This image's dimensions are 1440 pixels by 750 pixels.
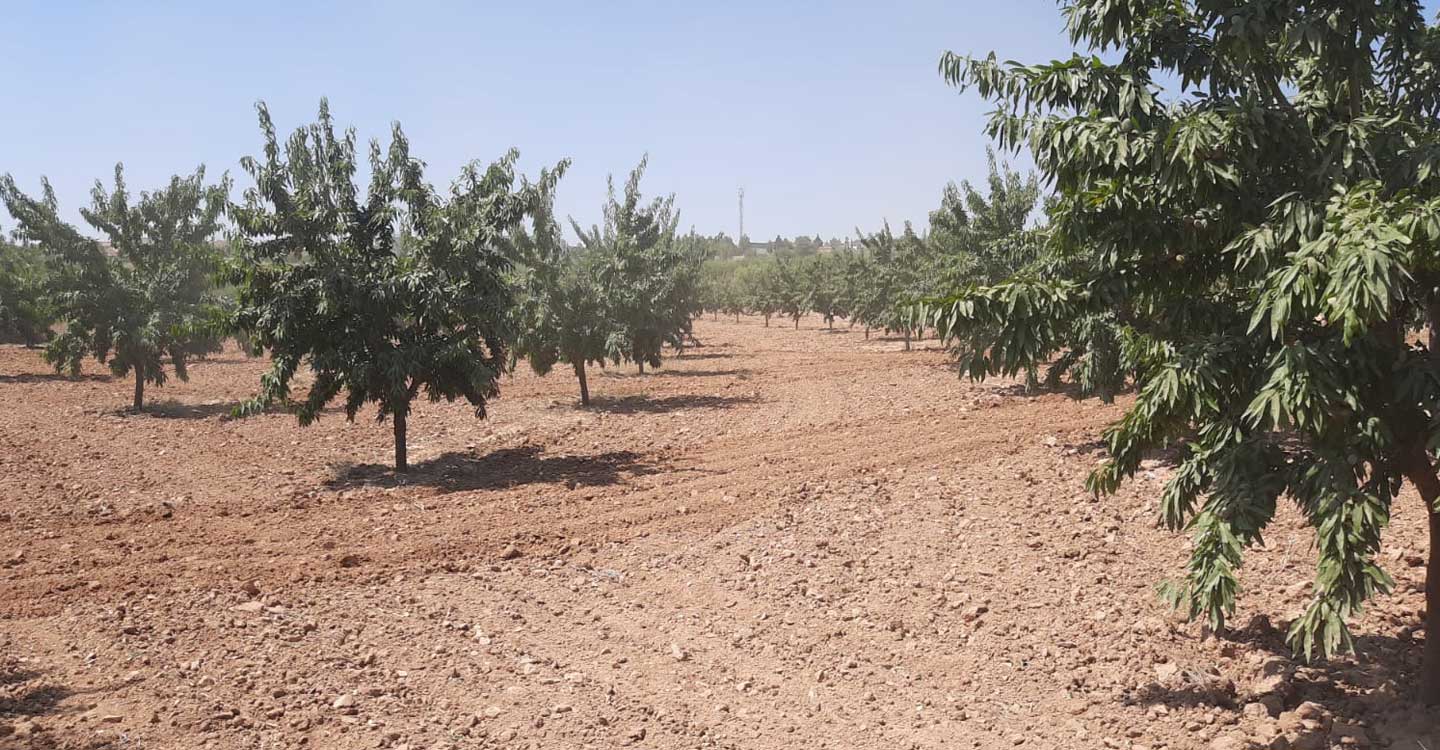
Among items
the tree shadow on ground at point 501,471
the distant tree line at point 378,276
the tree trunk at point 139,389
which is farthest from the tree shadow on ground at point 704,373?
the tree trunk at point 139,389

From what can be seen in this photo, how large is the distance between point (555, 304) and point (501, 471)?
24.4 ft

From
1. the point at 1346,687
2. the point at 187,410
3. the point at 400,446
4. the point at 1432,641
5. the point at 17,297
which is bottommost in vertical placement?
the point at 1346,687

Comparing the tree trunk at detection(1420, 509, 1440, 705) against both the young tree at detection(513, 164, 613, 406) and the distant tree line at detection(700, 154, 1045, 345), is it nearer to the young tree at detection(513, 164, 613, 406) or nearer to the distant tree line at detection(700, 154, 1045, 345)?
the distant tree line at detection(700, 154, 1045, 345)

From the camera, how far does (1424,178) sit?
4184 mm

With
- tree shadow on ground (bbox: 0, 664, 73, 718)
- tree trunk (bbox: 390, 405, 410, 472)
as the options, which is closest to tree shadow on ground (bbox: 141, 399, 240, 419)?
tree trunk (bbox: 390, 405, 410, 472)

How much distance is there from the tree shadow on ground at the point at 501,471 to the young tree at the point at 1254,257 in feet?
30.8

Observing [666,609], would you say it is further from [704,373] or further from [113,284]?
[704,373]

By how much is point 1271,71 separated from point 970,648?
457 centimetres

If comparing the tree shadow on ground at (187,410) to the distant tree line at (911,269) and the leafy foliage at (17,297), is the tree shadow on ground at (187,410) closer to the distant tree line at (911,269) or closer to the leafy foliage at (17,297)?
the leafy foliage at (17,297)

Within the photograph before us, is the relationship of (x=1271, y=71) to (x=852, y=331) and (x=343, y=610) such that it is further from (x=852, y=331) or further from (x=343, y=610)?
(x=852, y=331)

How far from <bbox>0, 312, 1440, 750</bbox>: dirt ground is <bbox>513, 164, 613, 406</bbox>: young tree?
6.32 m

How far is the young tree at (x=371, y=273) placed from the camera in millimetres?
13312

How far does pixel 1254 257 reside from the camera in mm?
4711

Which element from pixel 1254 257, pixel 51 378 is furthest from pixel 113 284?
pixel 1254 257
